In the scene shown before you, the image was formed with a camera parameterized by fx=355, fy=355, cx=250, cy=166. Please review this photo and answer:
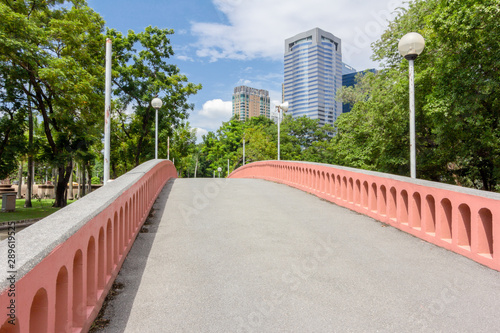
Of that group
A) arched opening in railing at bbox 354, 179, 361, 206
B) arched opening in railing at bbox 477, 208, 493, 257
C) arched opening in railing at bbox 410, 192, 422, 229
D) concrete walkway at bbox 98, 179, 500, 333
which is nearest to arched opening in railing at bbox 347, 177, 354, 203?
arched opening in railing at bbox 354, 179, 361, 206

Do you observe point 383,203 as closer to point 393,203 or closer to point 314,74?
point 393,203

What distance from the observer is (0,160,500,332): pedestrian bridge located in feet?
8.94

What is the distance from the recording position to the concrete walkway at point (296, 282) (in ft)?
11.3

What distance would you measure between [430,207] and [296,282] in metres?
3.24

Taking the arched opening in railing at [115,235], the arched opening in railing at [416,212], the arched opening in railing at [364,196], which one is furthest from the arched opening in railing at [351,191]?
the arched opening in railing at [115,235]

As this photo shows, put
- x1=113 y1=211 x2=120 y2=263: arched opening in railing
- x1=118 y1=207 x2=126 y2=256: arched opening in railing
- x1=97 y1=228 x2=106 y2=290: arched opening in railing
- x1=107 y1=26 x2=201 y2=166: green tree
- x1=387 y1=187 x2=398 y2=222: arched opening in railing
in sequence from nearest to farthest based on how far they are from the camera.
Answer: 1. x1=97 y1=228 x2=106 y2=290: arched opening in railing
2. x1=113 y1=211 x2=120 y2=263: arched opening in railing
3. x1=118 y1=207 x2=126 y2=256: arched opening in railing
4. x1=387 y1=187 x2=398 y2=222: arched opening in railing
5. x1=107 y1=26 x2=201 y2=166: green tree

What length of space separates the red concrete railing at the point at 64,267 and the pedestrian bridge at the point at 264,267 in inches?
0.4

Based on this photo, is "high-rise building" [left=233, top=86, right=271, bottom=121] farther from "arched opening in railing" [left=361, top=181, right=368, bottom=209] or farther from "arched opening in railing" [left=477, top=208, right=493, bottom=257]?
"arched opening in railing" [left=477, top=208, right=493, bottom=257]

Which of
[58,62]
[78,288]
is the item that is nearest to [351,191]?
[78,288]

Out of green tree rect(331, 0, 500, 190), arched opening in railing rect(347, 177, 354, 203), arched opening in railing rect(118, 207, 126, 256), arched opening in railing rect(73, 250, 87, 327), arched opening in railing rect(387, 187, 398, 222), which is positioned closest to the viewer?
arched opening in railing rect(73, 250, 87, 327)

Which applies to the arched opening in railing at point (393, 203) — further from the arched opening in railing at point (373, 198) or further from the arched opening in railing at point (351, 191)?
the arched opening in railing at point (351, 191)

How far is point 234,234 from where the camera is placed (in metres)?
6.55

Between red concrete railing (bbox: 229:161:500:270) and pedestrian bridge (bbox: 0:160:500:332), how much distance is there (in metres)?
0.02

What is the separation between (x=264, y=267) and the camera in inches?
190
